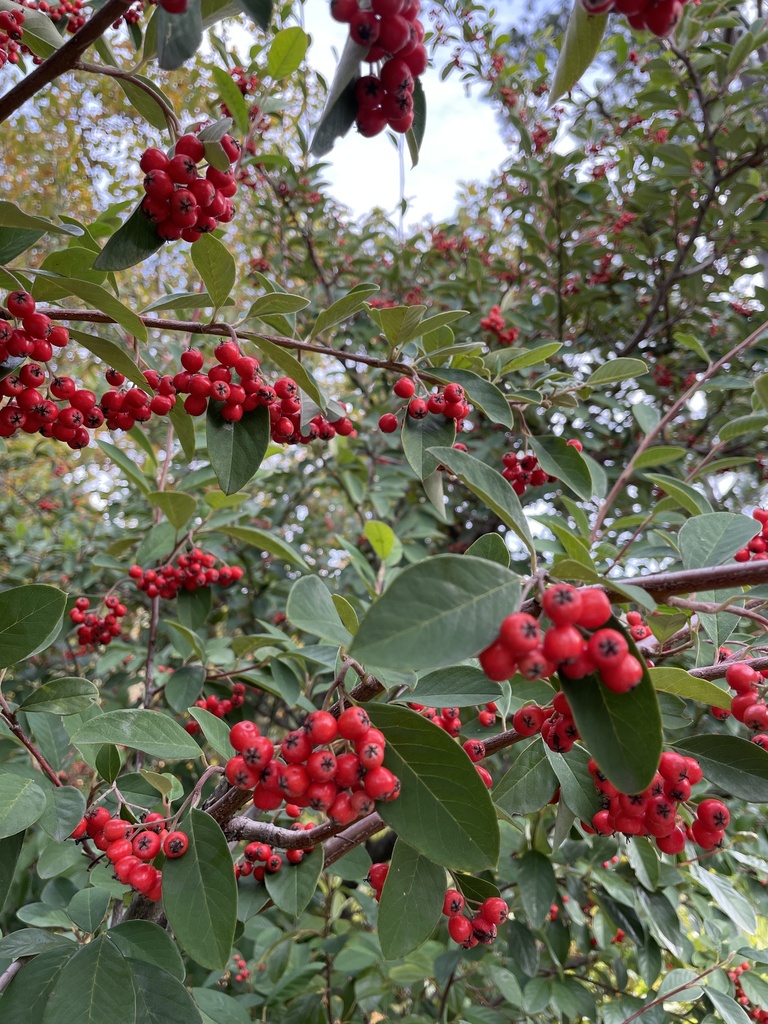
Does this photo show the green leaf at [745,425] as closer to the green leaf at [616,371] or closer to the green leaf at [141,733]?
the green leaf at [616,371]

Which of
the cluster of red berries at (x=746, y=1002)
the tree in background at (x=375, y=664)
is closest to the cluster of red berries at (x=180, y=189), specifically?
the tree in background at (x=375, y=664)

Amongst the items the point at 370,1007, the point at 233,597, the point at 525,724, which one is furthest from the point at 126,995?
the point at 233,597

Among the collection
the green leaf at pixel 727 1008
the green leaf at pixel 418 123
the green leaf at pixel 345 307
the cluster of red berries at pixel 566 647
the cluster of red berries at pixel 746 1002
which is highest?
the green leaf at pixel 418 123

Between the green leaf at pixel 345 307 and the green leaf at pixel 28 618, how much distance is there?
112cm

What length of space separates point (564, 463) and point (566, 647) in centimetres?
146

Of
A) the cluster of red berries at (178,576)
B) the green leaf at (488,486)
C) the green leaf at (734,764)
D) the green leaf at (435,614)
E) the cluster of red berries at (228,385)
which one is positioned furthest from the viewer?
the cluster of red berries at (178,576)

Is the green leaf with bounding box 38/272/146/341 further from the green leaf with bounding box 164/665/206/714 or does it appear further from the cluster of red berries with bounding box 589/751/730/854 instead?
the green leaf with bounding box 164/665/206/714

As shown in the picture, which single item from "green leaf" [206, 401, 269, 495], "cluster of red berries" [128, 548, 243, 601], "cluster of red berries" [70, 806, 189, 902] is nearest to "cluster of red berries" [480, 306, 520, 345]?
"cluster of red berries" [128, 548, 243, 601]

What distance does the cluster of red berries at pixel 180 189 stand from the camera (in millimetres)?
1512

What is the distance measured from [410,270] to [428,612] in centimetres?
616

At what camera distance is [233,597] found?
5230 mm

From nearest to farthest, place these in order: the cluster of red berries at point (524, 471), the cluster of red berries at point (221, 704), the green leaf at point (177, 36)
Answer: the green leaf at point (177, 36), the cluster of red berries at point (524, 471), the cluster of red berries at point (221, 704)

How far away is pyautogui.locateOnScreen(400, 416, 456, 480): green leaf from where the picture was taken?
1.92 m

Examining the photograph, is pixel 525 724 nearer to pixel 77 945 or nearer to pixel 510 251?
pixel 77 945
